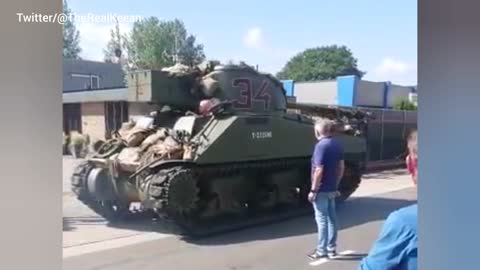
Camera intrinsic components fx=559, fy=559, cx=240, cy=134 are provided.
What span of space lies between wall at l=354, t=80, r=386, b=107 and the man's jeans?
402 millimetres

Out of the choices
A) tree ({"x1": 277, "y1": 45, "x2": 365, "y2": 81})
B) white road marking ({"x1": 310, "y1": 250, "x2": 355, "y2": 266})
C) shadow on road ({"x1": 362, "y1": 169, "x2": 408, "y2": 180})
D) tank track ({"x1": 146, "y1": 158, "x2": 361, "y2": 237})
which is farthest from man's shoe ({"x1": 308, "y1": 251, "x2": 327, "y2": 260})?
tree ({"x1": 277, "y1": 45, "x2": 365, "y2": 81})

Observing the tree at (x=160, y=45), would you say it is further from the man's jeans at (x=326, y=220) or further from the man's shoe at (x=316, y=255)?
the man's shoe at (x=316, y=255)

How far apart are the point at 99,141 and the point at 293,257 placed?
91 centimetres

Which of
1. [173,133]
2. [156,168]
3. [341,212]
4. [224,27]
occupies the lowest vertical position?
[341,212]

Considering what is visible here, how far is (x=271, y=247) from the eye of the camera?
7.86 ft

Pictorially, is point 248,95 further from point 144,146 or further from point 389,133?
point 389,133

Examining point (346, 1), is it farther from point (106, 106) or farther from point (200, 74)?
point (106, 106)

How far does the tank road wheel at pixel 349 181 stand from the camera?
227 cm

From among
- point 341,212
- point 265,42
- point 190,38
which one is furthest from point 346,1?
point 341,212

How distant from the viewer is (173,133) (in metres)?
2.42

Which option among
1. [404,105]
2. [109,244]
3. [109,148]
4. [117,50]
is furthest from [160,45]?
[404,105]

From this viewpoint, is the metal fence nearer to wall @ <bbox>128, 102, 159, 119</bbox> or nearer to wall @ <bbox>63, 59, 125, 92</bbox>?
wall @ <bbox>128, 102, 159, 119</bbox>

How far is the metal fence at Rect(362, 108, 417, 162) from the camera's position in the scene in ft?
7.35

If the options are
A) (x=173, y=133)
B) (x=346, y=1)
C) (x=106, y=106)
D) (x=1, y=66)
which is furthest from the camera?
(x=173, y=133)
